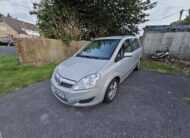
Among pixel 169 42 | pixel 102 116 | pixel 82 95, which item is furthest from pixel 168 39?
pixel 82 95

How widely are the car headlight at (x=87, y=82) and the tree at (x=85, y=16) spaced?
557cm

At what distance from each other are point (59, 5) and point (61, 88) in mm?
7321

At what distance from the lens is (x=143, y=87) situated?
3.05 meters

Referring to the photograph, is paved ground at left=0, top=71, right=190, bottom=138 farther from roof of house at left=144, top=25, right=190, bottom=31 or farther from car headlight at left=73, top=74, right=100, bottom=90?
roof of house at left=144, top=25, right=190, bottom=31

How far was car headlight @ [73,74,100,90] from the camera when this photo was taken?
176 centimetres

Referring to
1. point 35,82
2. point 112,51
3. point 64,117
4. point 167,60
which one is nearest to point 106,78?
point 112,51

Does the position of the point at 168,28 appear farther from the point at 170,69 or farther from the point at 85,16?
the point at 85,16

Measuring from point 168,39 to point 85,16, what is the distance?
690 centimetres

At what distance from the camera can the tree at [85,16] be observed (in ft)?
22.0

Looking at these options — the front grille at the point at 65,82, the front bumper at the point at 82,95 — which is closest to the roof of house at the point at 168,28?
the front bumper at the point at 82,95

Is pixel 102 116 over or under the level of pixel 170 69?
under

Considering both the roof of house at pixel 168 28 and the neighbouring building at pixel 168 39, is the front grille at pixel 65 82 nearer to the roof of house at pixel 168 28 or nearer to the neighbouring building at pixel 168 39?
the neighbouring building at pixel 168 39

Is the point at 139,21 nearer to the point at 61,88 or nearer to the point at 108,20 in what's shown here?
the point at 108,20

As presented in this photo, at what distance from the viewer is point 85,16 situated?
7.83 metres
